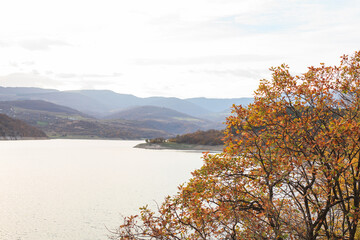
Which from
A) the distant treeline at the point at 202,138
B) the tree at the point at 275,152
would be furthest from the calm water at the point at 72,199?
the distant treeline at the point at 202,138

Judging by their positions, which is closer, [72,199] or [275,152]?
[275,152]

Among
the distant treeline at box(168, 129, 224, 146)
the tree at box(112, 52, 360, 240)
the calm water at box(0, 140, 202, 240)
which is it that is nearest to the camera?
the tree at box(112, 52, 360, 240)

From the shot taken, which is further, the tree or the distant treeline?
the distant treeline

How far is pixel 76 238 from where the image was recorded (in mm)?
25891

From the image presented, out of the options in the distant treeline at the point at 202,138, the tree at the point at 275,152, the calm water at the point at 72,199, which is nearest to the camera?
the tree at the point at 275,152

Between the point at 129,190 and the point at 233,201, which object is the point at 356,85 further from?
the point at 129,190

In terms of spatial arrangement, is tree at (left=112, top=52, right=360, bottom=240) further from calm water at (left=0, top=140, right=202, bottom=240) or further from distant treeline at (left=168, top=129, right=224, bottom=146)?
distant treeline at (left=168, top=129, right=224, bottom=146)

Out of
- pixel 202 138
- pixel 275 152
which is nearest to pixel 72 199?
pixel 275 152

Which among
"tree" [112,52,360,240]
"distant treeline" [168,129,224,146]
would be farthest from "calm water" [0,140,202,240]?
"distant treeline" [168,129,224,146]

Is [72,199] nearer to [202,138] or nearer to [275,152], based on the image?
[275,152]

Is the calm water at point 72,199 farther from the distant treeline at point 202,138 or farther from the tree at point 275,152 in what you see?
the distant treeline at point 202,138

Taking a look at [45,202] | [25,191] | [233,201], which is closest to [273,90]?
[233,201]

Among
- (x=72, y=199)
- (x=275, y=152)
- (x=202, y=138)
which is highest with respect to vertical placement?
(x=275, y=152)

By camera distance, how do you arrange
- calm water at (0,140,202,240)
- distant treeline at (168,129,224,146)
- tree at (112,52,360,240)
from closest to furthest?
tree at (112,52,360,240) < calm water at (0,140,202,240) < distant treeline at (168,129,224,146)
